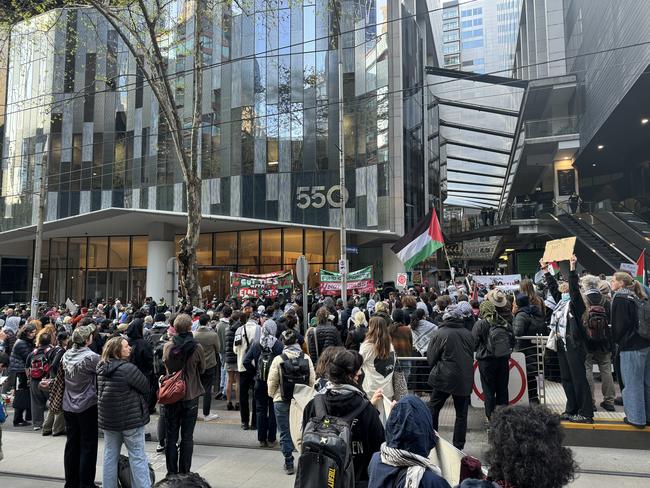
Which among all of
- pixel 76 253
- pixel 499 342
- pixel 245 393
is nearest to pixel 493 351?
pixel 499 342

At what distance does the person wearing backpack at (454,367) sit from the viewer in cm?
587

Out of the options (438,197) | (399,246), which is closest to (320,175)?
(399,246)

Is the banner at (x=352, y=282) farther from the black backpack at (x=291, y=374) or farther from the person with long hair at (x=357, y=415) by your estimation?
the person with long hair at (x=357, y=415)

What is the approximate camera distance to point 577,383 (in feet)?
21.6

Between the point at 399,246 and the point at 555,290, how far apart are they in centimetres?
743

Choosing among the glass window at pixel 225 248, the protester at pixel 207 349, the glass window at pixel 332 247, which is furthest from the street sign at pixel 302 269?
the glass window at pixel 225 248

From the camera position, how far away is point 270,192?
2802cm

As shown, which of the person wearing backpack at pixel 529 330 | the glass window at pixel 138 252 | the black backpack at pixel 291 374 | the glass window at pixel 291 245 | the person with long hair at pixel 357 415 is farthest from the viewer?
the glass window at pixel 138 252

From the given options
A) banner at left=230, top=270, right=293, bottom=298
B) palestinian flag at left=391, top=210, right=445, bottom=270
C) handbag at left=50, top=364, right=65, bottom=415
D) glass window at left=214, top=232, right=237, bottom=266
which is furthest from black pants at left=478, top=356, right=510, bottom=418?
glass window at left=214, top=232, right=237, bottom=266

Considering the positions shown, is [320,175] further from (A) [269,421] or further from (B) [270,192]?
(A) [269,421]

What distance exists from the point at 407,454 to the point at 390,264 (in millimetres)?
25294

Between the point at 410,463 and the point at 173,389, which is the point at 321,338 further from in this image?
the point at 410,463

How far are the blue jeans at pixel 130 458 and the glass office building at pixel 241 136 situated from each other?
19.3m

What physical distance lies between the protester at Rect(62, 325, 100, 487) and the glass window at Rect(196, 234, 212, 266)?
83.3 feet
